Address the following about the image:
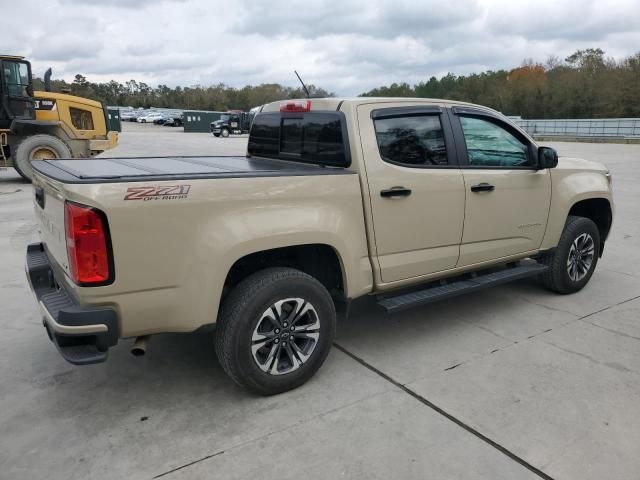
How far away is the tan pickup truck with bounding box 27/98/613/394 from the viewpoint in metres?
2.67

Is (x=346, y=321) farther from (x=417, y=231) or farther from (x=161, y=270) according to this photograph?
(x=161, y=270)

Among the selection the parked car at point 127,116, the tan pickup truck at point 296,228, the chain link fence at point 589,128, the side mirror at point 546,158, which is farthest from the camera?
the parked car at point 127,116

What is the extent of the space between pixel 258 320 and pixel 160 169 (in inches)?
48.2

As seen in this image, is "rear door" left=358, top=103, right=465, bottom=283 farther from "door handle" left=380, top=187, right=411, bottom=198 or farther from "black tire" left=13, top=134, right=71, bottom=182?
"black tire" left=13, top=134, right=71, bottom=182

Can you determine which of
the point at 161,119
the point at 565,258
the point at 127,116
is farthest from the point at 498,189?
the point at 127,116

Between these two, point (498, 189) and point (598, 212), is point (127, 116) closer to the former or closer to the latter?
point (598, 212)

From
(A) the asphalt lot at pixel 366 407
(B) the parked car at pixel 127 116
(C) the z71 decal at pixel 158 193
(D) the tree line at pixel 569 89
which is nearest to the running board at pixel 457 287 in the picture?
(A) the asphalt lot at pixel 366 407

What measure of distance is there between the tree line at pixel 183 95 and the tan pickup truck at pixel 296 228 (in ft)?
295

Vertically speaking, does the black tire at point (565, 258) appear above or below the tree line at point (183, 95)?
below

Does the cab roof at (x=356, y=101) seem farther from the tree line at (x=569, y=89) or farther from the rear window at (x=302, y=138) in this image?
the tree line at (x=569, y=89)

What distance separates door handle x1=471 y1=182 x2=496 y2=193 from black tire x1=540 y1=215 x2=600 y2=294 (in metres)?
1.24

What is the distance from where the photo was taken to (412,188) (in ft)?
12.0

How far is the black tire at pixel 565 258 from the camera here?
4.87m

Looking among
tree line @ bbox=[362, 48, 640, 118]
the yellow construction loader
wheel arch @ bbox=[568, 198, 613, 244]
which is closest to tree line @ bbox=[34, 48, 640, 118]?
tree line @ bbox=[362, 48, 640, 118]
